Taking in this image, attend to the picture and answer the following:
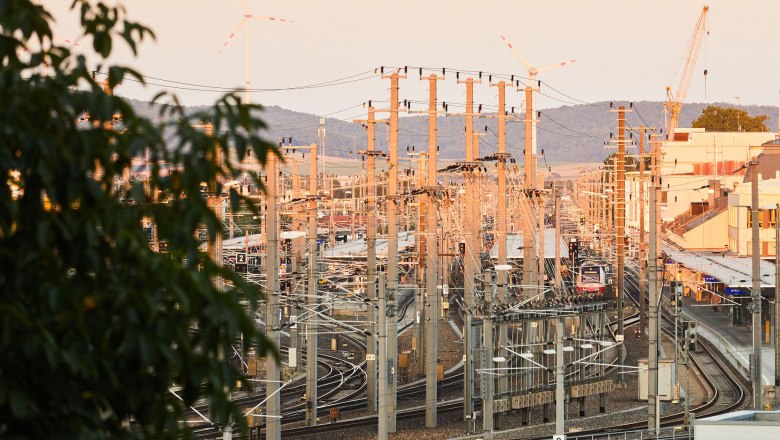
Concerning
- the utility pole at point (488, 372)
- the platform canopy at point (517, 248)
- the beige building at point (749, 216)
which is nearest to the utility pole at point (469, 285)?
the utility pole at point (488, 372)

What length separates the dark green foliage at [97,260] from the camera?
7.55 m

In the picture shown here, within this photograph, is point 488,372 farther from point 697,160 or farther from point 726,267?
point 697,160

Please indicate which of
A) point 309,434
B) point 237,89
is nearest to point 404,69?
point 309,434

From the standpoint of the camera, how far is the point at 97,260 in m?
7.75

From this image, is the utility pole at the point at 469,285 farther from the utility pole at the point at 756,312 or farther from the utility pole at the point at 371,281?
the utility pole at the point at 756,312

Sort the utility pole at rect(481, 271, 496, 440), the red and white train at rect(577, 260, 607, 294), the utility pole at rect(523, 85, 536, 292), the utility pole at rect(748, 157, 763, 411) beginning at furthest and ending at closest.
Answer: the red and white train at rect(577, 260, 607, 294) → the utility pole at rect(523, 85, 536, 292) → the utility pole at rect(748, 157, 763, 411) → the utility pole at rect(481, 271, 496, 440)

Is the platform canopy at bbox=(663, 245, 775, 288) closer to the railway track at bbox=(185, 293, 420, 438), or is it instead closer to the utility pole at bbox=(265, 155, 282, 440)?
the railway track at bbox=(185, 293, 420, 438)

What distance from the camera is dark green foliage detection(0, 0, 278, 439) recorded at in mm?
7555

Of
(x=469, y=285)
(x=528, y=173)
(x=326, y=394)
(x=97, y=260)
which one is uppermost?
(x=528, y=173)

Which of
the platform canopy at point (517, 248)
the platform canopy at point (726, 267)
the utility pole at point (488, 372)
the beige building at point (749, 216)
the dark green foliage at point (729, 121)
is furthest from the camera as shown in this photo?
the dark green foliage at point (729, 121)

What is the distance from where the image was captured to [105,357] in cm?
772

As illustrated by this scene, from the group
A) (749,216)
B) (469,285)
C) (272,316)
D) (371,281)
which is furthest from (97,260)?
(749,216)

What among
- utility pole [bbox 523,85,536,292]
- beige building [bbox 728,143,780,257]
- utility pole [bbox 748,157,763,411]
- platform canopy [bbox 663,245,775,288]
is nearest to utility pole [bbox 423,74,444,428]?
utility pole [bbox 523,85,536,292]

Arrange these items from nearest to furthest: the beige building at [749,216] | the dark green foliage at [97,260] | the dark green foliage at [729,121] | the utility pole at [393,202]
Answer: the dark green foliage at [97,260] < the utility pole at [393,202] < the beige building at [749,216] < the dark green foliage at [729,121]
